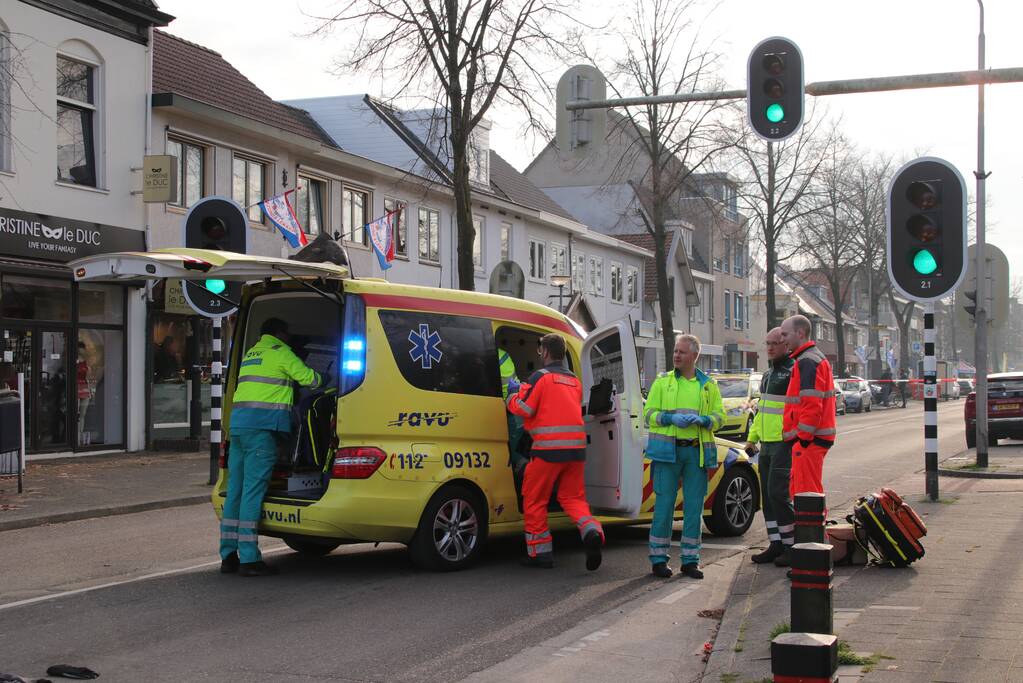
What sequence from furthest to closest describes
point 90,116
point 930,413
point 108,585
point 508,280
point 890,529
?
1. point 90,116
2. point 508,280
3. point 930,413
4. point 890,529
5. point 108,585

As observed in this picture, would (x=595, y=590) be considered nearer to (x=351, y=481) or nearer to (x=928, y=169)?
(x=351, y=481)

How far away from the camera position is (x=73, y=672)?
570 centimetres

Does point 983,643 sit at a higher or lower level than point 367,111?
lower

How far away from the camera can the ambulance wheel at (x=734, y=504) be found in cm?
1073

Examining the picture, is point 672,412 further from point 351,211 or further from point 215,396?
point 351,211

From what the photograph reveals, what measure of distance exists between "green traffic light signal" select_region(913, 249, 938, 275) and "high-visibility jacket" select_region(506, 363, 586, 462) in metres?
4.21

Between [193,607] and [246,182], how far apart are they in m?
18.4

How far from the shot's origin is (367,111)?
34.7 meters

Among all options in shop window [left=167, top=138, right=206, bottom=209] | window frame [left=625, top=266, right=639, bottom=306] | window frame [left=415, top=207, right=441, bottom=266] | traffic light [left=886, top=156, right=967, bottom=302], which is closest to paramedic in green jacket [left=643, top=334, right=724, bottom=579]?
traffic light [left=886, top=156, right=967, bottom=302]

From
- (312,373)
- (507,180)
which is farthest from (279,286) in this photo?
(507,180)

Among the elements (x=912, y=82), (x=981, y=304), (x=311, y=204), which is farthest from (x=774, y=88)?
(x=311, y=204)

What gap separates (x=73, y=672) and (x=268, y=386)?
3.08m

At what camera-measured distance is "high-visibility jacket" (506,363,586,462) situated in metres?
8.81

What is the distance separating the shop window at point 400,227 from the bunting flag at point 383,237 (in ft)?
14.8
